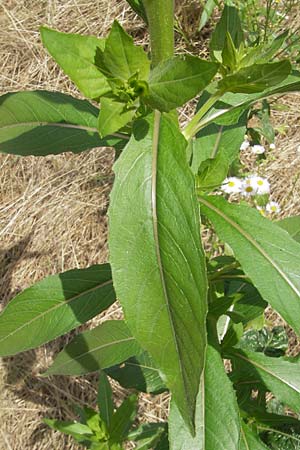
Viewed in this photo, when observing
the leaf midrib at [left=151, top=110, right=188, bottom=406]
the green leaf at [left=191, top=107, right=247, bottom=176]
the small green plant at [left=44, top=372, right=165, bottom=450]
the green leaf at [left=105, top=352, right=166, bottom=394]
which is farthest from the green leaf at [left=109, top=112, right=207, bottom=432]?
the small green plant at [left=44, top=372, right=165, bottom=450]

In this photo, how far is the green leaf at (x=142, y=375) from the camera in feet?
4.70

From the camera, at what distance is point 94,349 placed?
125 cm

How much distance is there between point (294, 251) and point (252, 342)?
0.77 metres

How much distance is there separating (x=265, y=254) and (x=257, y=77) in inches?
10.7

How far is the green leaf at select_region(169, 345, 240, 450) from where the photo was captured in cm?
94

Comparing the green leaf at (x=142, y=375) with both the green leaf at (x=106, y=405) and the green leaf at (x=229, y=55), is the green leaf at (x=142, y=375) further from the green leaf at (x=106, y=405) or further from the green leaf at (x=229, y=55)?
the green leaf at (x=229, y=55)

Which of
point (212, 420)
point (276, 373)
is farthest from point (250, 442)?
point (212, 420)

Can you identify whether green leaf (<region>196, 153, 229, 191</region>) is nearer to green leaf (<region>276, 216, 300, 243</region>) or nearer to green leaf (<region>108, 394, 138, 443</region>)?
green leaf (<region>276, 216, 300, 243</region>)

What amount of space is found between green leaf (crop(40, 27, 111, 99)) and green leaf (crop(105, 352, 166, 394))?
82 centimetres

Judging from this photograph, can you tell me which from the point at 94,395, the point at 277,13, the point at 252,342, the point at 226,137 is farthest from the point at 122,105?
the point at 277,13

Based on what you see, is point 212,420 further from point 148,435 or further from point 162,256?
point 148,435

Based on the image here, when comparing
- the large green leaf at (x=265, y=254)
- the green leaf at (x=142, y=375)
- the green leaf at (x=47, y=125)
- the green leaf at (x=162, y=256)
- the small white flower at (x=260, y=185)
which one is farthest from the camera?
the small white flower at (x=260, y=185)

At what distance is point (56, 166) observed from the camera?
2.63 meters

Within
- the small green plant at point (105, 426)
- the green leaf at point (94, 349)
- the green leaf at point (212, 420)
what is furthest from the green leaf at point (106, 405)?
the green leaf at point (212, 420)
